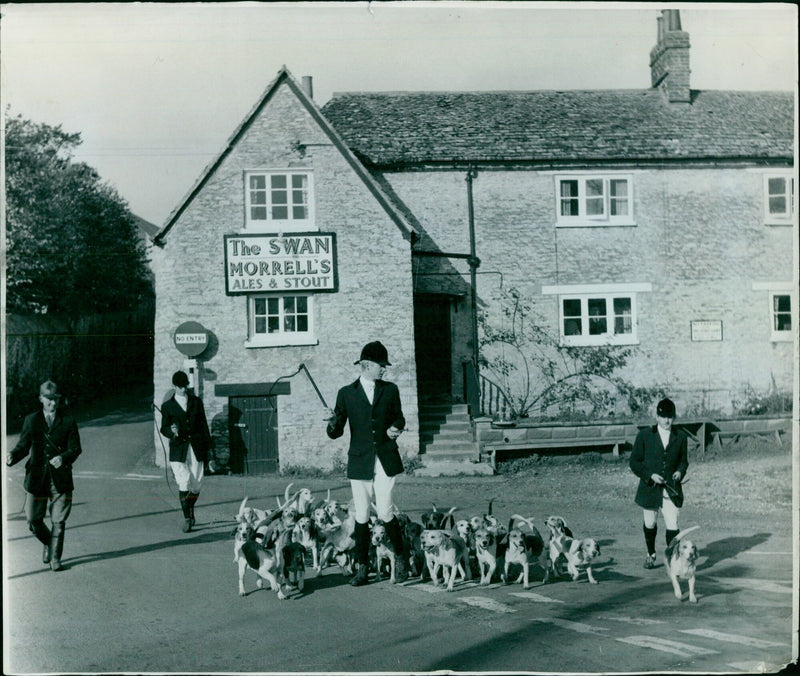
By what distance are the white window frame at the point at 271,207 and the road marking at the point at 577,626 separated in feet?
39.0

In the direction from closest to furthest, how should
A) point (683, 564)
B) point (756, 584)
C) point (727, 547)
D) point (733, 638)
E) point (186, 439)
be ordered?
point (733, 638)
point (683, 564)
point (756, 584)
point (727, 547)
point (186, 439)

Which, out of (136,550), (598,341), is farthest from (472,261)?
(136,550)

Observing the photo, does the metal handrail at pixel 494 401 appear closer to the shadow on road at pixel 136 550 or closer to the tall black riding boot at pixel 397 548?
the shadow on road at pixel 136 550

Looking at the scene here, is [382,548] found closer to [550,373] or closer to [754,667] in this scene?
[754,667]

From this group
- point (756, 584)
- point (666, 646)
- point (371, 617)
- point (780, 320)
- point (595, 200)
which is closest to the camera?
point (666, 646)

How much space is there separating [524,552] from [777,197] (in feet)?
36.0

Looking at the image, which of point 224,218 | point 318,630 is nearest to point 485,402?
point 224,218

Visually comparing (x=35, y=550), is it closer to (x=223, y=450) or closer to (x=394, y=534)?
(x=394, y=534)

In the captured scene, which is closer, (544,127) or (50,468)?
(50,468)

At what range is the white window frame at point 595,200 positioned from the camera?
17906mm

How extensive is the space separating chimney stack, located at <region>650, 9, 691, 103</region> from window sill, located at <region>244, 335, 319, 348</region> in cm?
1012

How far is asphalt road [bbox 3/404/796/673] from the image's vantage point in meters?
6.14

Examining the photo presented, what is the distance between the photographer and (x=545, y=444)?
55.0ft

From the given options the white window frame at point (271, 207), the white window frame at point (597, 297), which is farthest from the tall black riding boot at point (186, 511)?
the white window frame at point (597, 297)
